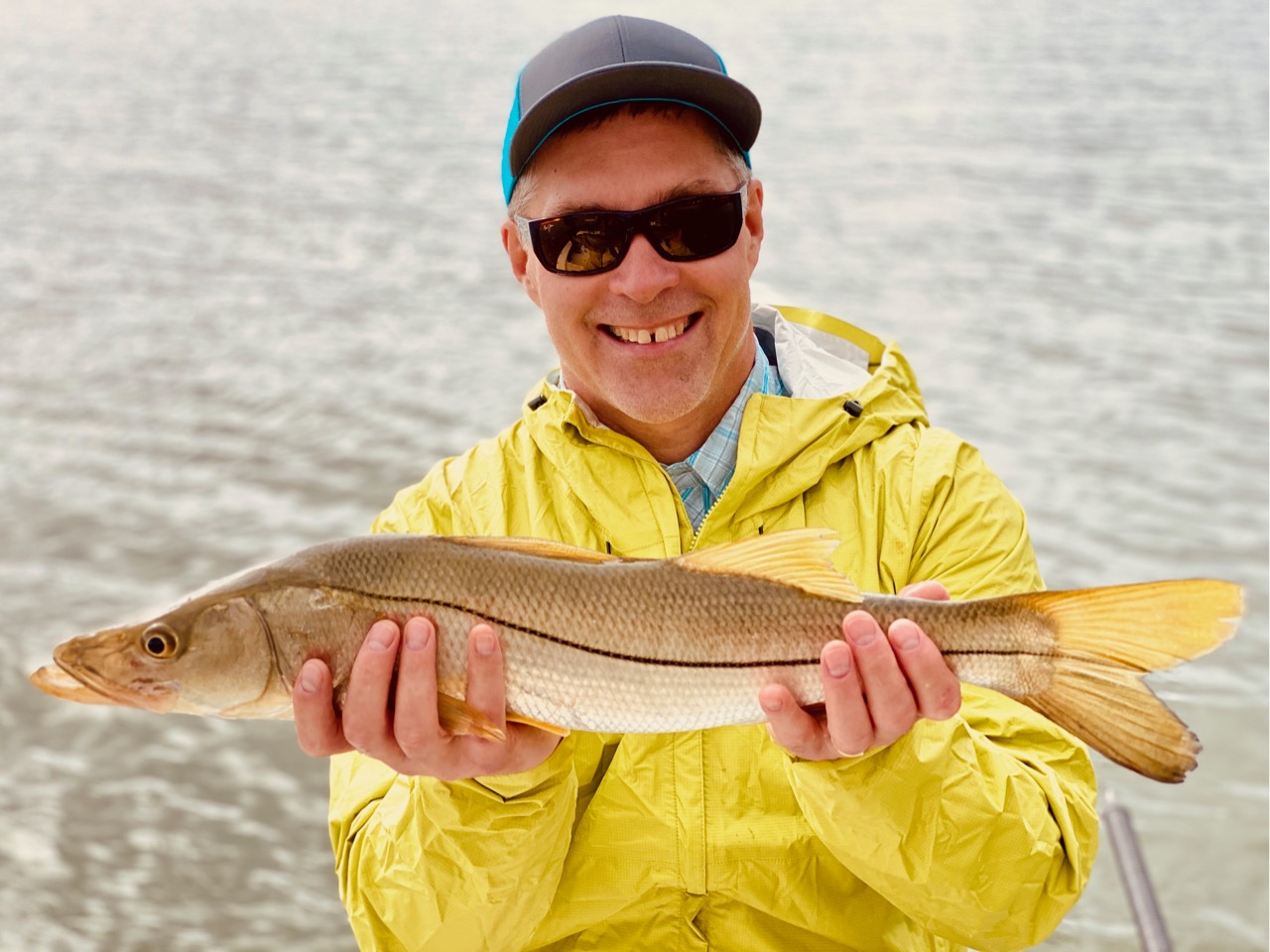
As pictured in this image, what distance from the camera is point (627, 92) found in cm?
308

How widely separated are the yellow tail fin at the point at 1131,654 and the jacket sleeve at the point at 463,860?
1.05 m

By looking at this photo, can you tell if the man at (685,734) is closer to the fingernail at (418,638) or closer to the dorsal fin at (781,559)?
the fingernail at (418,638)

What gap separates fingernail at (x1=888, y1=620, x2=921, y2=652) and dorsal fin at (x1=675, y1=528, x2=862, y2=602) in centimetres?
15

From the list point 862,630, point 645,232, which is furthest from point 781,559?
point 645,232

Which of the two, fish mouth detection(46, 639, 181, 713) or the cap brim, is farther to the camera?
the cap brim

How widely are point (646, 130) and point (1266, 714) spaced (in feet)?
16.1

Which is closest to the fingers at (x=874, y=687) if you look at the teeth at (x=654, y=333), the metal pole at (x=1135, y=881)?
the teeth at (x=654, y=333)

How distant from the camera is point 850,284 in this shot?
1298 cm

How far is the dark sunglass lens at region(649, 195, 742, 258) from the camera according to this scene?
3049 mm

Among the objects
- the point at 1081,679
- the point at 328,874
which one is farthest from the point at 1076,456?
the point at 1081,679

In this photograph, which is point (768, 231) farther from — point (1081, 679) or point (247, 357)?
point (1081, 679)

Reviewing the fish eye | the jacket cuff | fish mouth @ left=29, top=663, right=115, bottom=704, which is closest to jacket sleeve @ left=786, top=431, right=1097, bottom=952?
the jacket cuff

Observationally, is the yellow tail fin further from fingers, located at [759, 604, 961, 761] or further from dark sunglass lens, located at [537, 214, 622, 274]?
dark sunglass lens, located at [537, 214, 622, 274]

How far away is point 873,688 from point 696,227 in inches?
48.4
